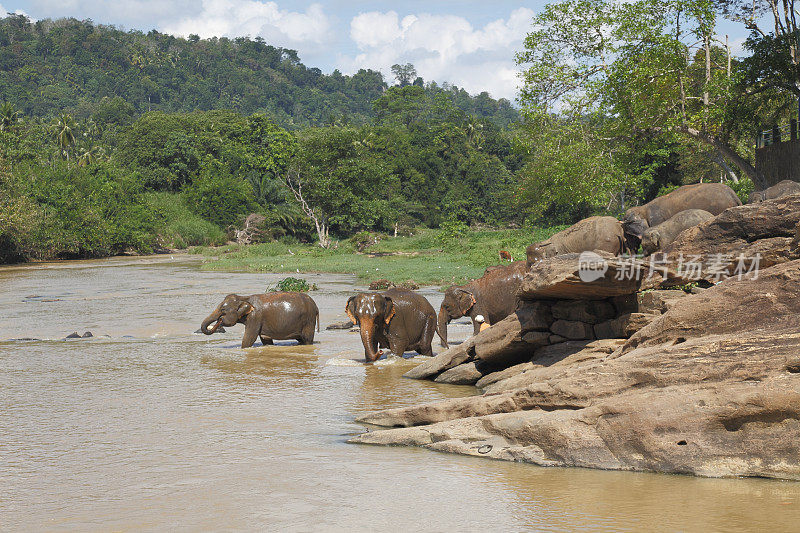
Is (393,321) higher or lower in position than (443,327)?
higher

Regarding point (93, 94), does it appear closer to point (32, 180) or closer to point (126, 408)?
point (32, 180)

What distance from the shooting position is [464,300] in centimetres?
1286

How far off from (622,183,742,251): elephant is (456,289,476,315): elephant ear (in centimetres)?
488

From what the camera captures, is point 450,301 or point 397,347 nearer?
point 397,347

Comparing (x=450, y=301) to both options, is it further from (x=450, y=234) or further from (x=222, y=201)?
(x=222, y=201)

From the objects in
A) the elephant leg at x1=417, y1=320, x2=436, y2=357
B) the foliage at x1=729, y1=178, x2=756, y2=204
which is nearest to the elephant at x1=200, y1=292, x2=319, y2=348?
the elephant leg at x1=417, y1=320, x2=436, y2=357

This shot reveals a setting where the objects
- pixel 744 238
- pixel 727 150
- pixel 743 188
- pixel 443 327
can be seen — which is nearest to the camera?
pixel 744 238

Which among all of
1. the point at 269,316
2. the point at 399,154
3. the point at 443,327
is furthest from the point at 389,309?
the point at 399,154

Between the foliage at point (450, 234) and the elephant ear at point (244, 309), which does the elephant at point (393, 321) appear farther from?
the foliage at point (450, 234)

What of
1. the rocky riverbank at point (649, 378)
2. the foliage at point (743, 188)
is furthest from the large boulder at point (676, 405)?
the foliage at point (743, 188)

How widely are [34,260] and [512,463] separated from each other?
52.6 m

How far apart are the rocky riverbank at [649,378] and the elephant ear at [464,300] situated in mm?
3749

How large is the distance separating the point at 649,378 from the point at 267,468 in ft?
10.6

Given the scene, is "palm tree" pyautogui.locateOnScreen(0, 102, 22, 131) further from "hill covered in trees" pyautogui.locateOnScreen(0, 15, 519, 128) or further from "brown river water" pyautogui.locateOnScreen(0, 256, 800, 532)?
"brown river water" pyautogui.locateOnScreen(0, 256, 800, 532)
